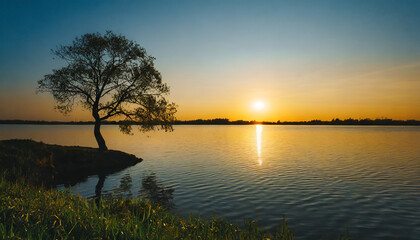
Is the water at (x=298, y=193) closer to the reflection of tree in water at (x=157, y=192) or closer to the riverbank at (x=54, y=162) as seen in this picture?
the reflection of tree in water at (x=157, y=192)

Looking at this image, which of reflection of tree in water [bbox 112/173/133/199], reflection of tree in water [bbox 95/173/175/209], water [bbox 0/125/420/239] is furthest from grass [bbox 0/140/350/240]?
reflection of tree in water [bbox 112/173/133/199]

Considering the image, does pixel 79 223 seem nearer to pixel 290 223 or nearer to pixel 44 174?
pixel 290 223

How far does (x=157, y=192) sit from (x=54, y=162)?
16.1m

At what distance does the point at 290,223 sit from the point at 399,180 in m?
16.3

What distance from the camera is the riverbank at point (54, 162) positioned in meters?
22.9

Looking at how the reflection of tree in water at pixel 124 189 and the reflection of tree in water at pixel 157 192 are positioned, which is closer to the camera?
the reflection of tree in water at pixel 157 192

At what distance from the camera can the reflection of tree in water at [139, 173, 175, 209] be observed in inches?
681

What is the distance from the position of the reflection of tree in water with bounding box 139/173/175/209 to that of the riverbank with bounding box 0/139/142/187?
7.49m

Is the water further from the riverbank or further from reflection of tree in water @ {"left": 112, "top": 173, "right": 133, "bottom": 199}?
the riverbank

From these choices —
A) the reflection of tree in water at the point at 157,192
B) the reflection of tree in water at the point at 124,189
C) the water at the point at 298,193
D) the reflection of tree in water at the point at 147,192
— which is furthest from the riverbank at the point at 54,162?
the reflection of tree in water at the point at 157,192

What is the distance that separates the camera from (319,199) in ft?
57.1

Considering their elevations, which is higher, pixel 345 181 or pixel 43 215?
pixel 43 215

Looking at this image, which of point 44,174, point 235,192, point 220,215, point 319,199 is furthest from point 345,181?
point 44,174

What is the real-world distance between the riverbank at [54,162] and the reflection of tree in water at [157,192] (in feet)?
24.6
